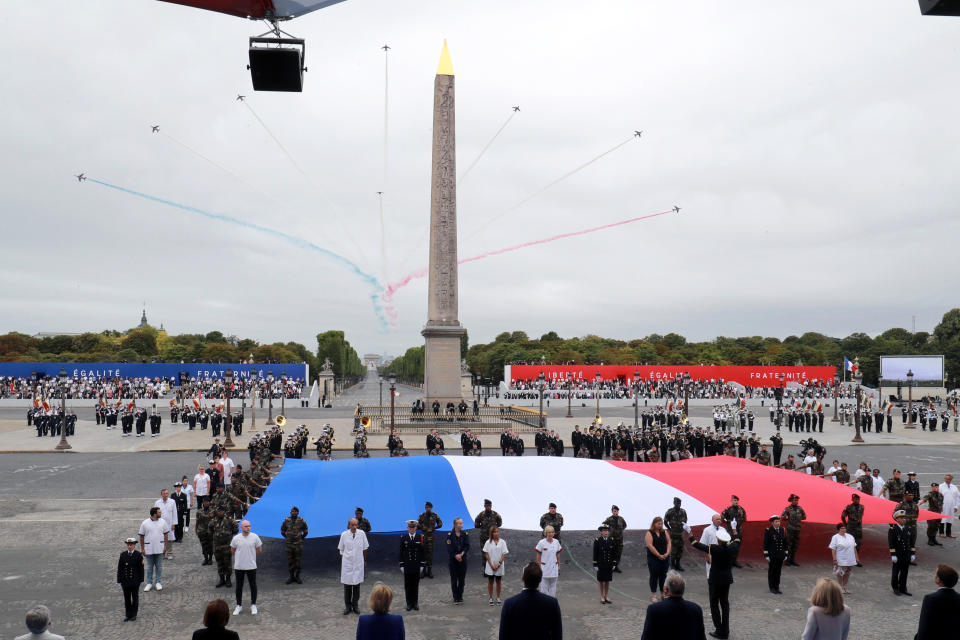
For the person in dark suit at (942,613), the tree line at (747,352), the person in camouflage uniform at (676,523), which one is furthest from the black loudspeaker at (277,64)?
the tree line at (747,352)

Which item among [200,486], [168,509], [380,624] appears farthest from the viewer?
[200,486]

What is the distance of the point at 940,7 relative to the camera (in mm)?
5945

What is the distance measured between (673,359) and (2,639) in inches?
5069

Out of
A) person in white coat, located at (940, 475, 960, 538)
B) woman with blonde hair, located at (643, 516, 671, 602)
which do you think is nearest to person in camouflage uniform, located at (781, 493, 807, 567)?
woman with blonde hair, located at (643, 516, 671, 602)

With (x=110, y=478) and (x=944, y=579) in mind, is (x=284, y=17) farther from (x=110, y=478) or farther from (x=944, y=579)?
(x=110, y=478)

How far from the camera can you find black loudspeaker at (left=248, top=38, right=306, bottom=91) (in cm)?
841

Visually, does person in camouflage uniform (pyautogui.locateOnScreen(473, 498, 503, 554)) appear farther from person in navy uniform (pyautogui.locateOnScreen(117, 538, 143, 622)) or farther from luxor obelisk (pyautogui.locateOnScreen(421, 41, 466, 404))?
luxor obelisk (pyautogui.locateOnScreen(421, 41, 466, 404))

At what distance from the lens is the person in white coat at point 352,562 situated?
10430 millimetres

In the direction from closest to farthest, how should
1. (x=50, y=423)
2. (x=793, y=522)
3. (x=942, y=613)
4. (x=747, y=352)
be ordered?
(x=942, y=613)
(x=793, y=522)
(x=50, y=423)
(x=747, y=352)

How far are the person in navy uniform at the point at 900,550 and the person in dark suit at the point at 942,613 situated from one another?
19.8 feet

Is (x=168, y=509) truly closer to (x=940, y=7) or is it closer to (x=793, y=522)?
(x=793, y=522)

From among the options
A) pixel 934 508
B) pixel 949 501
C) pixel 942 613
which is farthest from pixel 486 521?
pixel 949 501

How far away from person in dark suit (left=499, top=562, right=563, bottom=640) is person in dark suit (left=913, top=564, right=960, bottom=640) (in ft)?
10.8

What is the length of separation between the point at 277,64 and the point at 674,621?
7633 mm
